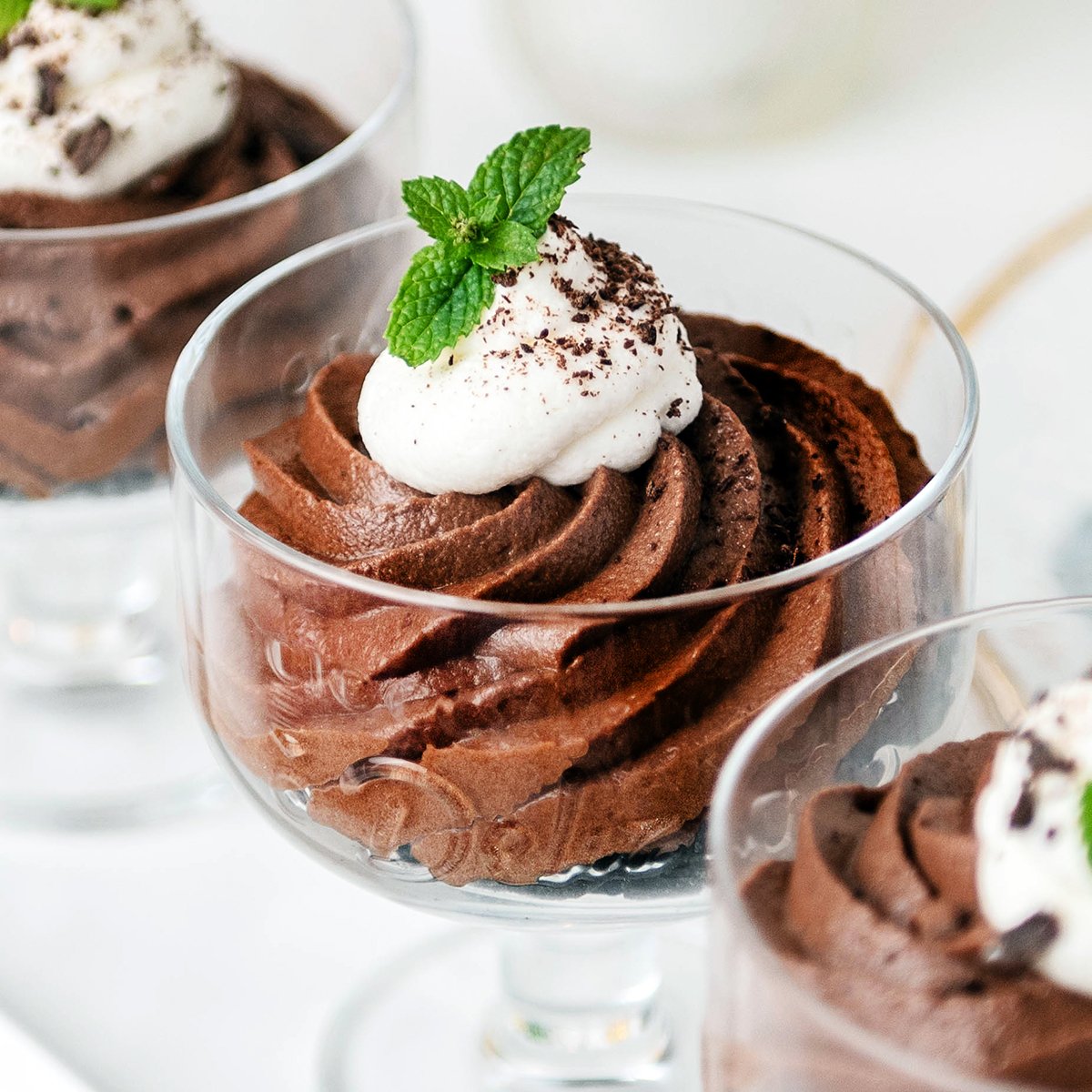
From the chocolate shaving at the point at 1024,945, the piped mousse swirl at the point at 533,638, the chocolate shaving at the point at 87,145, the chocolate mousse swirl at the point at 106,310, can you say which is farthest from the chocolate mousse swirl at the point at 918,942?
the chocolate shaving at the point at 87,145

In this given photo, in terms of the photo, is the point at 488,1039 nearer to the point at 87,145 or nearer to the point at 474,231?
the point at 474,231

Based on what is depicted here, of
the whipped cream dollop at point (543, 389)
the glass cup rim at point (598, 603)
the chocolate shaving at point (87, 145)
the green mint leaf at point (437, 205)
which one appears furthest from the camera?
the chocolate shaving at point (87, 145)

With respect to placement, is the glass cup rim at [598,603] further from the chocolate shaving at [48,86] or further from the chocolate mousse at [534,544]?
the chocolate shaving at [48,86]

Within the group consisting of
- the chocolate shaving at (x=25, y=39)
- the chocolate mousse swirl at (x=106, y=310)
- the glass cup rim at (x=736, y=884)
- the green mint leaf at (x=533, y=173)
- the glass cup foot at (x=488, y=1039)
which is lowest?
the glass cup foot at (x=488, y=1039)

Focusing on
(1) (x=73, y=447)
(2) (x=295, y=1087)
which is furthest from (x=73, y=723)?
(2) (x=295, y=1087)

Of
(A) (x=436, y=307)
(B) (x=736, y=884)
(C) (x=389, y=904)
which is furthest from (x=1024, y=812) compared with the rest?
(C) (x=389, y=904)

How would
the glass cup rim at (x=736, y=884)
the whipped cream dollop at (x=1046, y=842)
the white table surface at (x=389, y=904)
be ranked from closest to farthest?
the glass cup rim at (x=736, y=884) → the whipped cream dollop at (x=1046, y=842) → the white table surface at (x=389, y=904)

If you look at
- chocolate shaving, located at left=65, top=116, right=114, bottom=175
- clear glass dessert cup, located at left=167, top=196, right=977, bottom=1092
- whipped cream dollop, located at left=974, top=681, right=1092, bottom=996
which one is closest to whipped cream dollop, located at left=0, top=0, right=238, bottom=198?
chocolate shaving, located at left=65, top=116, right=114, bottom=175
